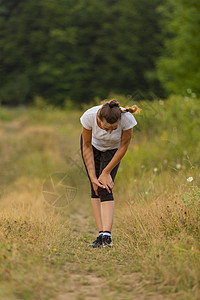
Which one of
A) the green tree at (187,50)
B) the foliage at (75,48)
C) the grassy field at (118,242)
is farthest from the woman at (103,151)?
the foliage at (75,48)

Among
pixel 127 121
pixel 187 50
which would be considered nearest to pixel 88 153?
pixel 127 121

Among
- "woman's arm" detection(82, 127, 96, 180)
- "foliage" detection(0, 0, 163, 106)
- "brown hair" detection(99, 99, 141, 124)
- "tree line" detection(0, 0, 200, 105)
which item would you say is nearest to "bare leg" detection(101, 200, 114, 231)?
"woman's arm" detection(82, 127, 96, 180)

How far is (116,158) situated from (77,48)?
3564 centimetres

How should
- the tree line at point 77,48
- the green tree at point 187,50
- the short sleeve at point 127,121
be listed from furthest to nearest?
1. the tree line at point 77,48
2. the green tree at point 187,50
3. the short sleeve at point 127,121

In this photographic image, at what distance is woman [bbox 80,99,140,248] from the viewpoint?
3.90 meters

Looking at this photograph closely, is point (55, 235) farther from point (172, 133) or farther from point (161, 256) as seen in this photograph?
point (172, 133)

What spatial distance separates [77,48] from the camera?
3844 cm

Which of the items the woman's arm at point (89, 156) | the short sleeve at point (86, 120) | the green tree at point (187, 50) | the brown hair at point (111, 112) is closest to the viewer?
the brown hair at point (111, 112)

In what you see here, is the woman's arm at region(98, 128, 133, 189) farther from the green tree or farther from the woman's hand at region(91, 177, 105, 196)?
the green tree

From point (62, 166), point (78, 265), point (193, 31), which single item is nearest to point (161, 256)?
point (78, 265)

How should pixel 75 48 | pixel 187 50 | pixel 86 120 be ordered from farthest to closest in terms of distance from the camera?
pixel 75 48 → pixel 187 50 → pixel 86 120

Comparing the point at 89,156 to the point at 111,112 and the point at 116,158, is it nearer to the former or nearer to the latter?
the point at 116,158

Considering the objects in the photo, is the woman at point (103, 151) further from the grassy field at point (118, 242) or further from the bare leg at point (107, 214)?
the grassy field at point (118, 242)

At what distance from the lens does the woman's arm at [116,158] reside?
3975 mm
